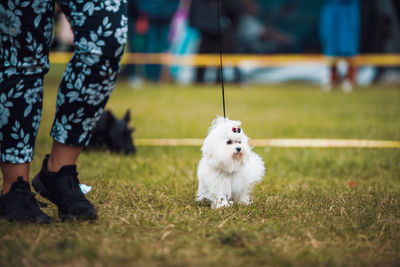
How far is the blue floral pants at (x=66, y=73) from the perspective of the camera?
96.0 inches

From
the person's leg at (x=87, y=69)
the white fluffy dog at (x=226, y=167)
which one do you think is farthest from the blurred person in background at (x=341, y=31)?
the person's leg at (x=87, y=69)

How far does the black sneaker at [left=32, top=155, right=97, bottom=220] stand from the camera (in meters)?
2.51

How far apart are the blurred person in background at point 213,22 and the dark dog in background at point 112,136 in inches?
320

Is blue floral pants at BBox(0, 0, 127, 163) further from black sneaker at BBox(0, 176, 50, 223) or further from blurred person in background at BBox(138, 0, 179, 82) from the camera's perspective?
blurred person in background at BBox(138, 0, 179, 82)

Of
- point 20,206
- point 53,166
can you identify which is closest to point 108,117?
point 53,166

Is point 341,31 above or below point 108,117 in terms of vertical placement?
above

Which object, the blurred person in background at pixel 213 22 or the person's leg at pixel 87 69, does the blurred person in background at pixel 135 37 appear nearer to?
the blurred person in background at pixel 213 22

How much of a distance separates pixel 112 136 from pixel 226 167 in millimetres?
2240

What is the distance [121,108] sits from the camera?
8664 millimetres

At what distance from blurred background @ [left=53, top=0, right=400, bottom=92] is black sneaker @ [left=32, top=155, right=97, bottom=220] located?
440 inches

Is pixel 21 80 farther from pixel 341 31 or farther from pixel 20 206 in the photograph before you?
pixel 341 31

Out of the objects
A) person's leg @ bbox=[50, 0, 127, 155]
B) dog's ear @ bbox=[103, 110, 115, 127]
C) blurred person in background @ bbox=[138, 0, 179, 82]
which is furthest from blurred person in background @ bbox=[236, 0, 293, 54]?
person's leg @ bbox=[50, 0, 127, 155]

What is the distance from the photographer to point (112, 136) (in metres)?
5.06

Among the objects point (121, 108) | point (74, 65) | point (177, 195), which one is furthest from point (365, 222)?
point (121, 108)
